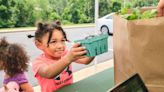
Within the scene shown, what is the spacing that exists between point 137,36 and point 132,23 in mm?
37

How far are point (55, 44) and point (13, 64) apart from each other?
1.08 feet

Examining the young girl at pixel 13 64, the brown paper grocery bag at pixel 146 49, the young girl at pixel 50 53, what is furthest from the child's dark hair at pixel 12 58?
the brown paper grocery bag at pixel 146 49

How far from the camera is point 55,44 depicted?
1.41 m

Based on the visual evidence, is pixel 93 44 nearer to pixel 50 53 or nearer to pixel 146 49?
pixel 146 49

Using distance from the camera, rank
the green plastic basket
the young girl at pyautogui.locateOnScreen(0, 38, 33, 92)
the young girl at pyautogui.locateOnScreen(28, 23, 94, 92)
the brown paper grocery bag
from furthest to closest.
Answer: the young girl at pyautogui.locateOnScreen(0, 38, 33, 92)
the young girl at pyautogui.locateOnScreen(28, 23, 94, 92)
the green plastic basket
the brown paper grocery bag

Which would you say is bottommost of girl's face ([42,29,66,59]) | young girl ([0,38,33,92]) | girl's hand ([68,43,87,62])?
young girl ([0,38,33,92])

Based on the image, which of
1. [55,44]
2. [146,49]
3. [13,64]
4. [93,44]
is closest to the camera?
[146,49]

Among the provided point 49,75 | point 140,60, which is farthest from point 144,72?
point 49,75

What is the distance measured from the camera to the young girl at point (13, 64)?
157 cm

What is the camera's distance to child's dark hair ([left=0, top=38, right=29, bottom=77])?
157 cm

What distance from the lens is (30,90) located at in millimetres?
1598

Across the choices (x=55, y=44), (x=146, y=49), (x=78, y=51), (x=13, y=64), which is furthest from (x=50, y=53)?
(x=146, y=49)

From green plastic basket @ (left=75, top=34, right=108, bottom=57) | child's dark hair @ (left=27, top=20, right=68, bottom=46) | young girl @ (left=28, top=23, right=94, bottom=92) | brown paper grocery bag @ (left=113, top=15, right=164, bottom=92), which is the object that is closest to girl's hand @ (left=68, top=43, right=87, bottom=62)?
green plastic basket @ (left=75, top=34, right=108, bottom=57)

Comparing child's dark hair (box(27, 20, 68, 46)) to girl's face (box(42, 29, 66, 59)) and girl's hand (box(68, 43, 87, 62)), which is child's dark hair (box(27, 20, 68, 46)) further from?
girl's hand (box(68, 43, 87, 62))
